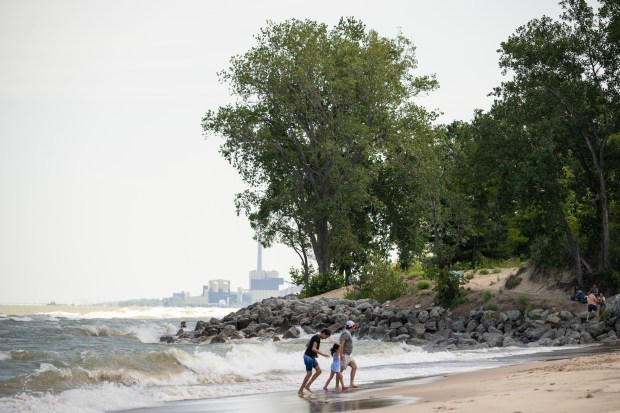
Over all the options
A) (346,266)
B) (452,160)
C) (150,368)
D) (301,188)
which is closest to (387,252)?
(346,266)

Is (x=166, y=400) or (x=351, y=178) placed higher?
(x=351, y=178)

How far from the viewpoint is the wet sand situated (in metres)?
13.8

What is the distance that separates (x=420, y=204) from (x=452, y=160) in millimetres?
16330

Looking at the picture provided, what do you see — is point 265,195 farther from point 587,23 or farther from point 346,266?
point 587,23

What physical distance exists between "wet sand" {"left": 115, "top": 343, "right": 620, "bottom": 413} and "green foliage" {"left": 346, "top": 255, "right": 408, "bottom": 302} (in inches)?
1027

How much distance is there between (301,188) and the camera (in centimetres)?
5841

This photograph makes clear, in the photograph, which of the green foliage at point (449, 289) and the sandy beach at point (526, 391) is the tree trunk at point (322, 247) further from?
the sandy beach at point (526, 391)

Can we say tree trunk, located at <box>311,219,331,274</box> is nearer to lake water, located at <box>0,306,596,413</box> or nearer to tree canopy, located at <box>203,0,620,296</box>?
tree canopy, located at <box>203,0,620,296</box>

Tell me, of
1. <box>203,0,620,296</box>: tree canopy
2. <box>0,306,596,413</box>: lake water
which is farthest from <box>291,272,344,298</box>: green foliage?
<box>0,306,596,413</box>: lake water

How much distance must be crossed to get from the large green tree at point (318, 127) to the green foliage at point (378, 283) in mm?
4327

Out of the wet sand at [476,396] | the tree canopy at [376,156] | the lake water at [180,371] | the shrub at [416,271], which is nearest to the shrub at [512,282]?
the tree canopy at [376,156]

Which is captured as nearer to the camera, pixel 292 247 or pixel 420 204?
pixel 420 204

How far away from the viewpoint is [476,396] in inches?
641

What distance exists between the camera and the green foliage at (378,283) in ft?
165
